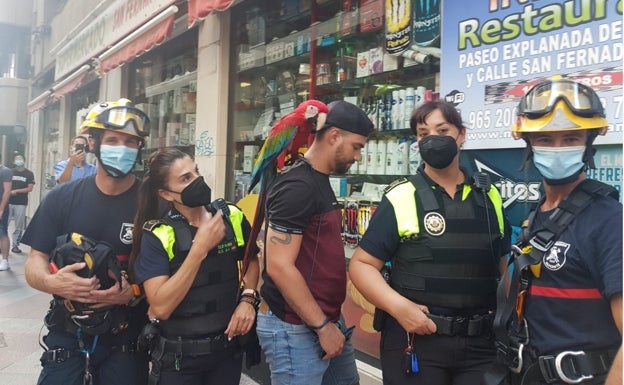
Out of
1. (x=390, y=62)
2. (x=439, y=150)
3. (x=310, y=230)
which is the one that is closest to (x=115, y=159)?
(x=310, y=230)

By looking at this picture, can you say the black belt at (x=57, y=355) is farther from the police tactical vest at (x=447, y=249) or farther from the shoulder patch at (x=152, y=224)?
the police tactical vest at (x=447, y=249)

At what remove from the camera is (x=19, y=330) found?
17.2ft

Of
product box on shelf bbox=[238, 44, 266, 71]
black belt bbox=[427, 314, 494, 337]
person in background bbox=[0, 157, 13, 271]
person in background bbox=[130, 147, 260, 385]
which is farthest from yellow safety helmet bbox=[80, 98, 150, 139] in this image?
person in background bbox=[0, 157, 13, 271]

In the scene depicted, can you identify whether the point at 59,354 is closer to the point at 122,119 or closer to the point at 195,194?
the point at 195,194

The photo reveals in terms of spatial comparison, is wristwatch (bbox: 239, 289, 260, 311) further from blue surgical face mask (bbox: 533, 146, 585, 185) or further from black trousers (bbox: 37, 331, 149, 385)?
blue surgical face mask (bbox: 533, 146, 585, 185)

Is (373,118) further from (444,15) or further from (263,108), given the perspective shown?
(263,108)

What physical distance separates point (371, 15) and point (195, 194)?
3.17m

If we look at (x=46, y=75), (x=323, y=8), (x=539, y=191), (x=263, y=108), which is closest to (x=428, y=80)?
(x=539, y=191)

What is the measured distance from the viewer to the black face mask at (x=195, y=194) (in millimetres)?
→ 2268

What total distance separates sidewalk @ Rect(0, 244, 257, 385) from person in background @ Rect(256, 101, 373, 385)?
170 centimetres

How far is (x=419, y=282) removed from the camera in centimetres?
205

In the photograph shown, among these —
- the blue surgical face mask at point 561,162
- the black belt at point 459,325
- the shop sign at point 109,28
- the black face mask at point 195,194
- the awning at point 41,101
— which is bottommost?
the black belt at point 459,325

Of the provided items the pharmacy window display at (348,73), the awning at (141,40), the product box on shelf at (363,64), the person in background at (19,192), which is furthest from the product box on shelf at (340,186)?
the person in background at (19,192)

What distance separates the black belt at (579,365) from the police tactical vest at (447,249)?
0.44 meters
